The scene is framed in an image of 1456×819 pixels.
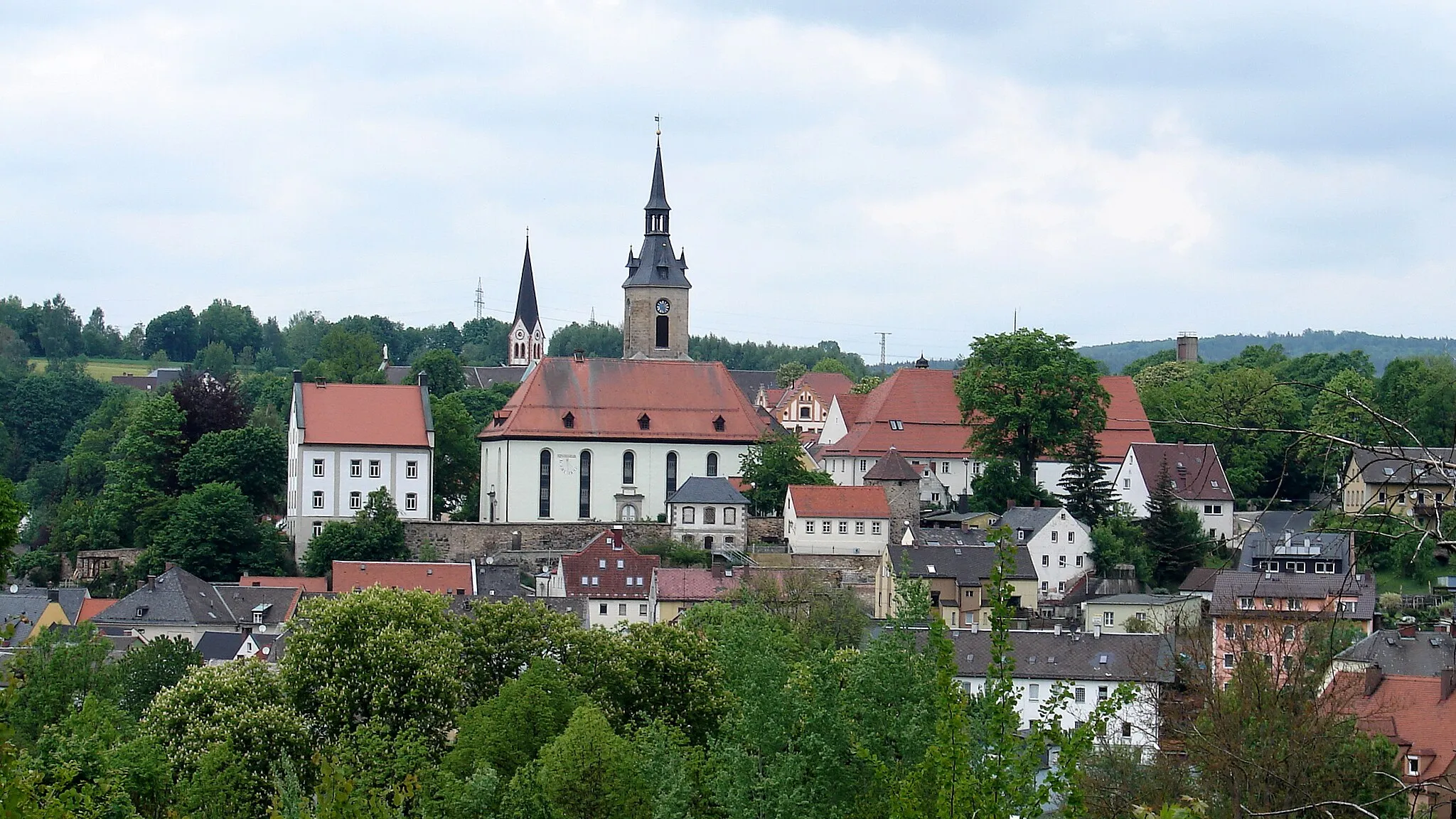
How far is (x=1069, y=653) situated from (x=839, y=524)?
45.7 feet

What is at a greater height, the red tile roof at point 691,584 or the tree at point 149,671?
the red tile roof at point 691,584

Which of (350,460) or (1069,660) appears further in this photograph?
(350,460)

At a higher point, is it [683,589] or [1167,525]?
[1167,525]

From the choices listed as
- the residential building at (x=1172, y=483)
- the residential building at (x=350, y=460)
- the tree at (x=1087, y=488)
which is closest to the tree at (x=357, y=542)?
the residential building at (x=350, y=460)

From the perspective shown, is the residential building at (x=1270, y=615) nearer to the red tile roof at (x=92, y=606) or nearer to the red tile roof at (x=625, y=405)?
the red tile roof at (x=625, y=405)

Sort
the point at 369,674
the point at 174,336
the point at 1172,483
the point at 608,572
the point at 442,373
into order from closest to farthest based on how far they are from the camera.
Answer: the point at 369,674
the point at 608,572
the point at 1172,483
the point at 442,373
the point at 174,336

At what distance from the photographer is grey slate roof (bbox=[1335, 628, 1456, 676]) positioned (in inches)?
1837

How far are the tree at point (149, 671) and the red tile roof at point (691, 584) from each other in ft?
57.3

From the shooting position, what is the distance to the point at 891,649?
27.0 metres

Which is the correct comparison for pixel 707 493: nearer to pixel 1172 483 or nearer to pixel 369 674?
pixel 1172 483

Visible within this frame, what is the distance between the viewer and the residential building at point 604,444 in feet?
238

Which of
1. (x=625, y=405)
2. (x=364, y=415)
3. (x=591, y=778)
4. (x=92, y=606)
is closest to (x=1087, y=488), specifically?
(x=625, y=405)

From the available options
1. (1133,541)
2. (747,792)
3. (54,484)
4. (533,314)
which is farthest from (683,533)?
(533,314)

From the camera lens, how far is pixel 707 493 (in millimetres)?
70062
